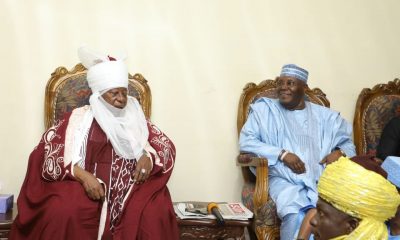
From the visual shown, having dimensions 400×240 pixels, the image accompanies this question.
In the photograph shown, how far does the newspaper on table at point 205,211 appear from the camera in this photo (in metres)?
2.61

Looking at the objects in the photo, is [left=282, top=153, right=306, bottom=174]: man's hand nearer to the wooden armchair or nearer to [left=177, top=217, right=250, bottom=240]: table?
the wooden armchair

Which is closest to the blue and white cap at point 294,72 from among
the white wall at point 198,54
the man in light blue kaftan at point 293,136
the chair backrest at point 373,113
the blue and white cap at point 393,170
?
the man in light blue kaftan at point 293,136

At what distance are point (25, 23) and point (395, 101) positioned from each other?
9.10 ft

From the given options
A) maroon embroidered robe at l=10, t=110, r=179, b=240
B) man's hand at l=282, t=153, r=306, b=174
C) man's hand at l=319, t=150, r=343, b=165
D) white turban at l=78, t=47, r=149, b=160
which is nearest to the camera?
maroon embroidered robe at l=10, t=110, r=179, b=240

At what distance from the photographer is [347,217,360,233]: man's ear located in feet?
4.55

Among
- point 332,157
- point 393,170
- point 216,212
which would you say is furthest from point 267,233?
point 393,170

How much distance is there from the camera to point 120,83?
2625 millimetres

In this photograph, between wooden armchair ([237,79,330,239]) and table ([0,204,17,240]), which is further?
wooden armchair ([237,79,330,239])

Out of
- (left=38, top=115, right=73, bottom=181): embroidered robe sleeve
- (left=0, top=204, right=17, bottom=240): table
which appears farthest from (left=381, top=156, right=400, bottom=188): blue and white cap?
(left=0, top=204, right=17, bottom=240): table

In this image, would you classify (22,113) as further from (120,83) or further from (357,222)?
(357,222)

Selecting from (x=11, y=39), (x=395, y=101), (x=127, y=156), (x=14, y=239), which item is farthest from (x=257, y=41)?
(x=14, y=239)

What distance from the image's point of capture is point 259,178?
2.75 meters

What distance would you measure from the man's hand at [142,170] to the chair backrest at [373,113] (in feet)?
5.76

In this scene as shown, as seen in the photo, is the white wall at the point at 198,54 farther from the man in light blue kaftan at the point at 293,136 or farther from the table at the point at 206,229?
the table at the point at 206,229
